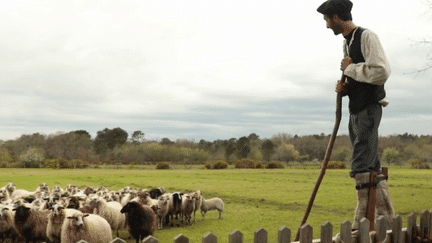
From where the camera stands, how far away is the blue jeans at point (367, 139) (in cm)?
451

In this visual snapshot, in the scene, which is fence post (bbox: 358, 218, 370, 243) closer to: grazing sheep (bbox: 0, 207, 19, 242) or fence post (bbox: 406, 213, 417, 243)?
fence post (bbox: 406, 213, 417, 243)

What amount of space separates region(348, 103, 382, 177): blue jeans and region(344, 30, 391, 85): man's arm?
0.41 m

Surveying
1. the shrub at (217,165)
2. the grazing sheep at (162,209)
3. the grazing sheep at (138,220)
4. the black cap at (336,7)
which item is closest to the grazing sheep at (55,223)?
the grazing sheep at (138,220)

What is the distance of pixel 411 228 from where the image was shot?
470 cm

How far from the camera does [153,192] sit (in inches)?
682

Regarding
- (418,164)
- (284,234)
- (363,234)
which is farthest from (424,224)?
(418,164)

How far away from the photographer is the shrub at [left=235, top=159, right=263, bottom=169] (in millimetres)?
63875

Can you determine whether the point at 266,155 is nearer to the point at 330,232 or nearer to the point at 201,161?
the point at 201,161

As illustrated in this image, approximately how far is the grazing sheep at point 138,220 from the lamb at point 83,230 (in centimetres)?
130

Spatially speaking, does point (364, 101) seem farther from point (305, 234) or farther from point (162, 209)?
point (162, 209)

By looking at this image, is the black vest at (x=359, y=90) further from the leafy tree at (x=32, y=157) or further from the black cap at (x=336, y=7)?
the leafy tree at (x=32, y=157)

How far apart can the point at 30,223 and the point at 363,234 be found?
31.6 ft

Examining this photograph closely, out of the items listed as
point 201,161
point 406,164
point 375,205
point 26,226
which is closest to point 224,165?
point 201,161

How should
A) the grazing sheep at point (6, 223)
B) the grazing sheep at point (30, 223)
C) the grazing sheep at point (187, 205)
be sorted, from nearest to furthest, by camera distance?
the grazing sheep at point (30, 223) < the grazing sheep at point (6, 223) < the grazing sheep at point (187, 205)
